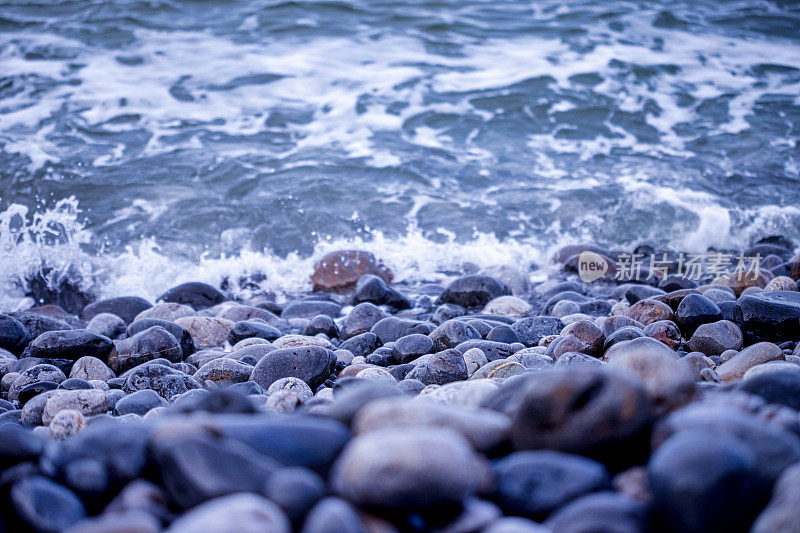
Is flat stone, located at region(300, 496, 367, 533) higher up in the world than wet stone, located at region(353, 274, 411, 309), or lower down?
higher up

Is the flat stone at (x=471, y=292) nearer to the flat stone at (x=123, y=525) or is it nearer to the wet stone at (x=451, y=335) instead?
the wet stone at (x=451, y=335)

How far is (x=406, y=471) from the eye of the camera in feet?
3.83

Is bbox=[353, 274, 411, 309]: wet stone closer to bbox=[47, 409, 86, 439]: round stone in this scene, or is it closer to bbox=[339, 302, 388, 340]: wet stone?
bbox=[339, 302, 388, 340]: wet stone

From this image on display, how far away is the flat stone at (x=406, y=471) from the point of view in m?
1.17

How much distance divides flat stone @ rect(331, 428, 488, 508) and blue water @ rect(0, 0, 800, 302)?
15.5 ft

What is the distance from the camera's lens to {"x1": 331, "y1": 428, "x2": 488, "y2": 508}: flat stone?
1.17 m

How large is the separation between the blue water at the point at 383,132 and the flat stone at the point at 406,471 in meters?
4.71

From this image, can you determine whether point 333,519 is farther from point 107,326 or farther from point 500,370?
point 107,326

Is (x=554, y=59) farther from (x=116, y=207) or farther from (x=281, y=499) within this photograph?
(x=281, y=499)

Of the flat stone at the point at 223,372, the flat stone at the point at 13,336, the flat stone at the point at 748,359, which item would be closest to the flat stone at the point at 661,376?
the flat stone at the point at 748,359

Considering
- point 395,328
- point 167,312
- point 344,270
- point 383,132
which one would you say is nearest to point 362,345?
point 395,328

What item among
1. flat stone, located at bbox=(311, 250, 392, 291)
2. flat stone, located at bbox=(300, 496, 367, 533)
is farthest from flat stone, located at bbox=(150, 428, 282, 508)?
flat stone, located at bbox=(311, 250, 392, 291)

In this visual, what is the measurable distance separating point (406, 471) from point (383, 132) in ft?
25.8

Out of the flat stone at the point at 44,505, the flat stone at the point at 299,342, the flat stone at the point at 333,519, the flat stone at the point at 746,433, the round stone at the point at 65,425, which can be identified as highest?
the flat stone at the point at 746,433
